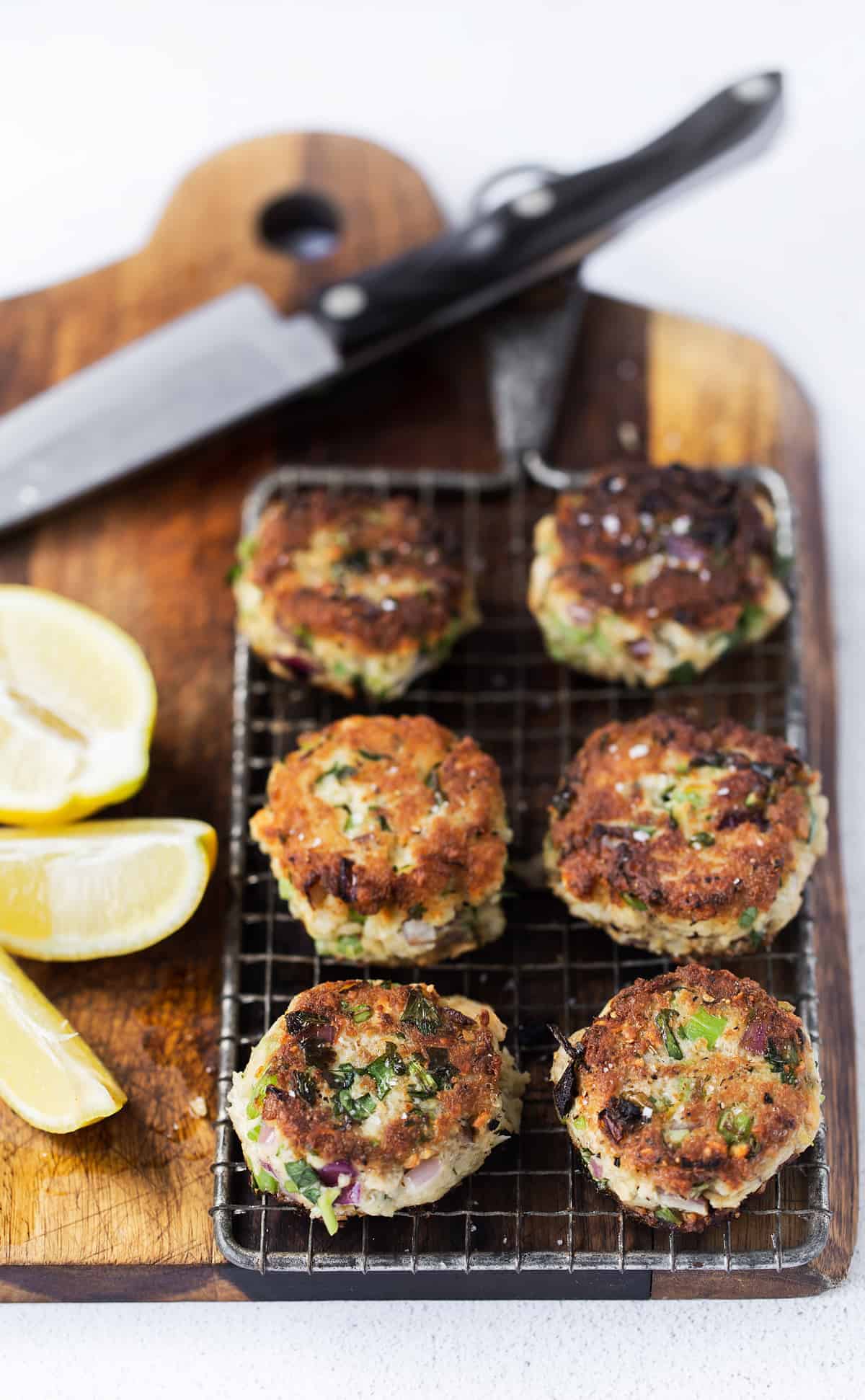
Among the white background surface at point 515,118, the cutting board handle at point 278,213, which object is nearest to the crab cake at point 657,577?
the white background surface at point 515,118

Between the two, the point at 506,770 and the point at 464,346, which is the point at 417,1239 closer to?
the point at 506,770

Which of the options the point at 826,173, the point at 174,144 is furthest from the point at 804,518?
the point at 174,144

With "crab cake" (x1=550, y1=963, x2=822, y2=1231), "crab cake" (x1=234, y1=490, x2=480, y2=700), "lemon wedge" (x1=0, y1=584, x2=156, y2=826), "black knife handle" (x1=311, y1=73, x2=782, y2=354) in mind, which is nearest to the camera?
"crab cake" (x1=550, y1=963, x2=822, y2=1231)

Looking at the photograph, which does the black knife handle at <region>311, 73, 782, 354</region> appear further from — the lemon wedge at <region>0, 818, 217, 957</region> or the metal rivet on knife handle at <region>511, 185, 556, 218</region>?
the lemon wedge at <region>0, 818, 217, 957</region>

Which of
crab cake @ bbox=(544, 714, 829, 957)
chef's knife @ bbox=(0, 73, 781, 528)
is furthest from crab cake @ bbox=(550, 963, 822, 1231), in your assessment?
chef's knife @ bbox=(0, 73, 781, 528)

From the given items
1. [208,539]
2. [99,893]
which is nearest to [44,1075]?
[99,893]

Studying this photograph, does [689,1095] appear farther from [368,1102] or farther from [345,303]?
[345,303]

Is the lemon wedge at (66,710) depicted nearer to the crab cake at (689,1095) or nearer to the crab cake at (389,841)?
the crab cake at (389,841)
